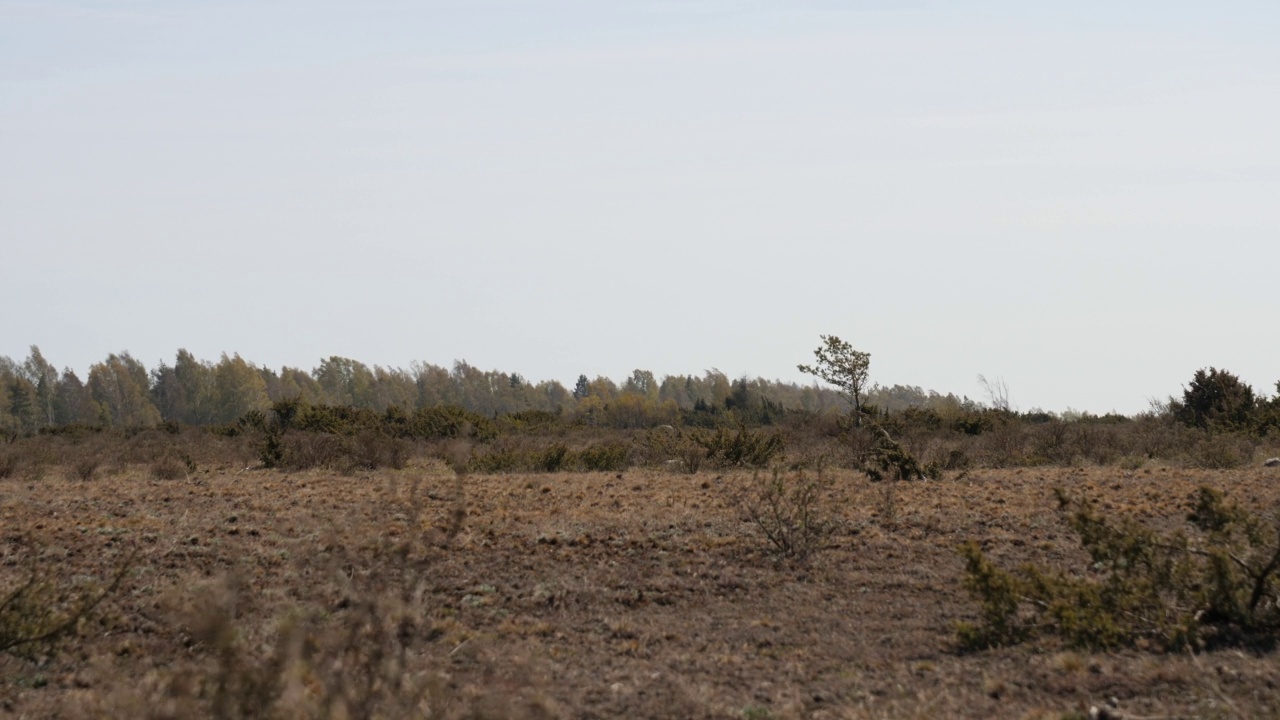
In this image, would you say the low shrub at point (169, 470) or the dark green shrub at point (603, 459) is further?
the dark green shrub at point (603, 459)

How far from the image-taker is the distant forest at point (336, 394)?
58625 millimetres

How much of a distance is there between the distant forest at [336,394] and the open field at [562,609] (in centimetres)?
2951

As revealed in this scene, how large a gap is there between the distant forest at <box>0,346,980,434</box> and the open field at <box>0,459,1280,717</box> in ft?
96.8

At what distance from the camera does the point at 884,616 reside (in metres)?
8.05

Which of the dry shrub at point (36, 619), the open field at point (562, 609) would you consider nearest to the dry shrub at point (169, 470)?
the open field at point (562, 609)

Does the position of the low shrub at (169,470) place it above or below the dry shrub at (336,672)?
above

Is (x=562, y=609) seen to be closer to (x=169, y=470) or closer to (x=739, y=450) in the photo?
(x=739, y=450)

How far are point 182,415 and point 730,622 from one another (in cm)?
8049

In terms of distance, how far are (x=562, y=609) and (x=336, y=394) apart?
3604 inches

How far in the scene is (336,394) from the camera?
315ft

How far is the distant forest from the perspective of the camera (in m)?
58.6

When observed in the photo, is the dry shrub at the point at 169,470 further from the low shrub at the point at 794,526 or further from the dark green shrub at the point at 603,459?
the low shrub at the point at 794,526

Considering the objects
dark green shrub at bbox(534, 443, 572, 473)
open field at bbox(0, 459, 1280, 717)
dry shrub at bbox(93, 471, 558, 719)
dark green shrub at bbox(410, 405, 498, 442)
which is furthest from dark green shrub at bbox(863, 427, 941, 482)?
dark green shrub at bbox(410, 405, 498, 442)

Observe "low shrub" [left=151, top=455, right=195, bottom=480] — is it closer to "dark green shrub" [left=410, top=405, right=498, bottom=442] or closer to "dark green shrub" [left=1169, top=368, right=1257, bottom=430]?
"dark green shrub" [left=410, top=405, right=498, bottom=442]
